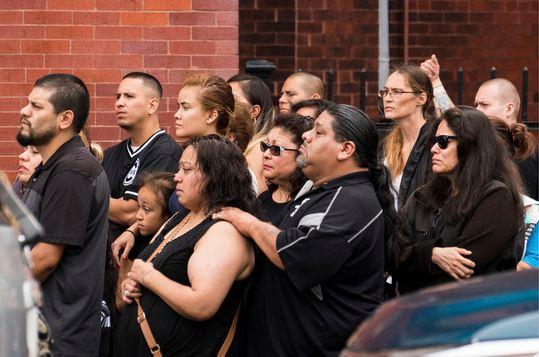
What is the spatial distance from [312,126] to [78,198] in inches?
54.9

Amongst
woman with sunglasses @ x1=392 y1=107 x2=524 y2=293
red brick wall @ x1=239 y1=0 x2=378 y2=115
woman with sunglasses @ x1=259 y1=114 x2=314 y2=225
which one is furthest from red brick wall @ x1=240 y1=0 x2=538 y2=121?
woman with sunglasses @ x1=392 y1=107 x2=524 y2=293

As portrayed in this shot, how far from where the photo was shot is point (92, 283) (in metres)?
6.27

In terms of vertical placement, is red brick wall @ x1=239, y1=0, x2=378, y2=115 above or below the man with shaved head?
above

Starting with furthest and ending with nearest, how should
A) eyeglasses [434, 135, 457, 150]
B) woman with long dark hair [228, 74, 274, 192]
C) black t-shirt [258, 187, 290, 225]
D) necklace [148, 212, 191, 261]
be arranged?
woman with long dark hair [228, 74, 274, 192]
black t-shirt [258, 187, 290, 225]
eyeglasses [434, 135, 457, 150]
necklace [148, 212, 191, 261]

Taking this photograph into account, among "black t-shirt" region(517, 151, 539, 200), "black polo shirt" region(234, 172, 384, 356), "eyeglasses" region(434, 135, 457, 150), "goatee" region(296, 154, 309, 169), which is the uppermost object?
"eyeglasses" region(434, 135, 457, 150)

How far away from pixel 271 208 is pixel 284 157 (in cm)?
31

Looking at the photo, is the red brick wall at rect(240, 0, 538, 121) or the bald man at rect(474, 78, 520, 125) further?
the red brick wall at rect(240, 0, 538, 121)

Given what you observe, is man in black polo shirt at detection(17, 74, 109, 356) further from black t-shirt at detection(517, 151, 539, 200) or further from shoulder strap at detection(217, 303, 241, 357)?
black t-shirt at detection(517, 151, 539, 200)

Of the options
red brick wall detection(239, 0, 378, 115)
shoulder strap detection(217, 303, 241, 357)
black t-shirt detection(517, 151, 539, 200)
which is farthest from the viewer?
red brick wall detection(239, 0, 378, 115)

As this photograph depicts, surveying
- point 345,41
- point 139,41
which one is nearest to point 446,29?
point 345,41

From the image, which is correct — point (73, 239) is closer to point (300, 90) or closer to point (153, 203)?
point (153, 203)

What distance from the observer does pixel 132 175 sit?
7.94 meters

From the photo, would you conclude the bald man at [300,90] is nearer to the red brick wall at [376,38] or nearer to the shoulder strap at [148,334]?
the red brick wall at [376,38]

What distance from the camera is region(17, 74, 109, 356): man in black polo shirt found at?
6.11m
